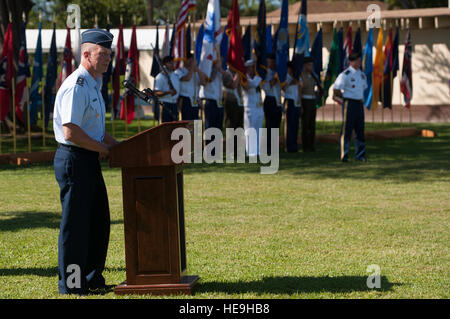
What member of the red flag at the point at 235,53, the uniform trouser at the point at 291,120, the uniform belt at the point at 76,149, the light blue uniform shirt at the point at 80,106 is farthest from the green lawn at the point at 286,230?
the uniform trouser at the point at 291,120

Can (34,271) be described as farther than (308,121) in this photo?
No

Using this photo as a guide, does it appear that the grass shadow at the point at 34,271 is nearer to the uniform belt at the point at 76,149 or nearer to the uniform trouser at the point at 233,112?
the uniform belt at the point at 76,149

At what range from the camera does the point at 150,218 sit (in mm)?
5680

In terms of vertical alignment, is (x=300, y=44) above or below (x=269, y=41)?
below

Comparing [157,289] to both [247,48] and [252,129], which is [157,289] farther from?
[247,48]

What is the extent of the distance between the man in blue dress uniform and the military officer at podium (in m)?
9.95

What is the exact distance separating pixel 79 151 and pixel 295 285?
1967mm

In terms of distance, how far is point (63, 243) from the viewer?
18.8ft

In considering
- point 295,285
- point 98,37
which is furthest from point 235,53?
point 98,37

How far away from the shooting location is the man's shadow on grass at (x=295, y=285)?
19.5 feet

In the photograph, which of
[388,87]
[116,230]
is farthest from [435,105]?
[116,230]

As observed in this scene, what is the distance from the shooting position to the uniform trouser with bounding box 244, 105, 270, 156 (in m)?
16.9

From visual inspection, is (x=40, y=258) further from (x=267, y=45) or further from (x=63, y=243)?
(x=267, y=45)
